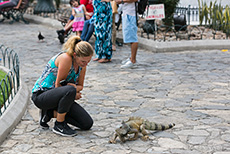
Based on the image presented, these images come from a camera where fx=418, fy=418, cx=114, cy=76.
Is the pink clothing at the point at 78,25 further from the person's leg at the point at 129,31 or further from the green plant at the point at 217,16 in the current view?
the green plant at the point at 217,16

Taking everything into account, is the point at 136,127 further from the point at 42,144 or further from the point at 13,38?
the point at 13,38

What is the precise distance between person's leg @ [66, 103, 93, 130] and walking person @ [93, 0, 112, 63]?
4190mm

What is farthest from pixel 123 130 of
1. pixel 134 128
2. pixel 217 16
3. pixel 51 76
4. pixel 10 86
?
pixel 217 16

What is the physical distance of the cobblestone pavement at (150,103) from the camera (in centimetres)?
483

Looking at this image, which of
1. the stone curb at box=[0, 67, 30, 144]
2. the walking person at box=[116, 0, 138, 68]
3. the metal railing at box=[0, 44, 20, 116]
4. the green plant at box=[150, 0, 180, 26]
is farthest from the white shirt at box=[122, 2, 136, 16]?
the green plant at box=[150, 0, 180, 26]

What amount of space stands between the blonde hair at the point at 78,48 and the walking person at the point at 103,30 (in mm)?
4401

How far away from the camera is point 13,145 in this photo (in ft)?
16.1

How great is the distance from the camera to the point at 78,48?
4918mm

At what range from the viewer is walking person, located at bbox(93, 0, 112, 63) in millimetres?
9336

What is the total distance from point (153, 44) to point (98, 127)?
18.8 ft

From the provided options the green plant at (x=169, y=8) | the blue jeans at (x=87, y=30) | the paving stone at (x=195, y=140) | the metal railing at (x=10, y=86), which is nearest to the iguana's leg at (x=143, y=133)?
the paving stone at (x=195, y=140)

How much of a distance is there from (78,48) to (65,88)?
0.51 m

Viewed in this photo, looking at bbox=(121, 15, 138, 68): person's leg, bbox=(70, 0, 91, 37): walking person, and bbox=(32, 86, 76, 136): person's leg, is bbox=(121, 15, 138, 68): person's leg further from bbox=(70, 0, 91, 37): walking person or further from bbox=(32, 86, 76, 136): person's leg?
bbox=(32, 86, 76, 136): person's leg

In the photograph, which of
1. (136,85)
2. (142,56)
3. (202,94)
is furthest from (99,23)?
(202,94)
